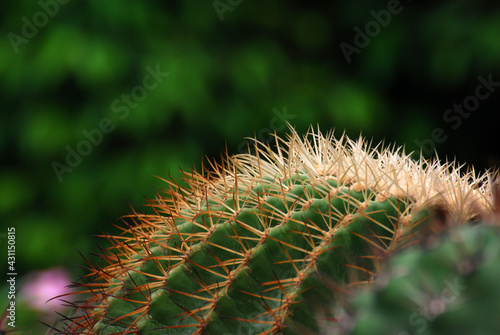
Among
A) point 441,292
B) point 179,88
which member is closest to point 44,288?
point 179,88

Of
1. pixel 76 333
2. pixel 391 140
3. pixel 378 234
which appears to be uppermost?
pixel 76 333

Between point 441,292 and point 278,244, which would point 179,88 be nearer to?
point 278,244

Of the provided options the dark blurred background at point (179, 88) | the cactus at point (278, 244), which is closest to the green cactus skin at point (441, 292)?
the cactus at point (278, 244)

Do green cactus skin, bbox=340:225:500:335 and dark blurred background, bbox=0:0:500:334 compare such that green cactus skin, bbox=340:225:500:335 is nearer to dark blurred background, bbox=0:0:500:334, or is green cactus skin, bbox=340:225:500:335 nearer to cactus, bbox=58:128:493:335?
cactus, bbox=58:128:493:335

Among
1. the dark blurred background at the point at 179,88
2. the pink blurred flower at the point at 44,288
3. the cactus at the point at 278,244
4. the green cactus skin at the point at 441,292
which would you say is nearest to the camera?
the green cactus skin at the point at 441,292

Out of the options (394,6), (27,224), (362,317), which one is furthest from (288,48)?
(362,317)

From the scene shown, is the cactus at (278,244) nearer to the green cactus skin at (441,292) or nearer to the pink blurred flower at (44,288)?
the green cactus skin at (441,292)

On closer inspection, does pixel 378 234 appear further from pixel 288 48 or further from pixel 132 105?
pixel 288 48
